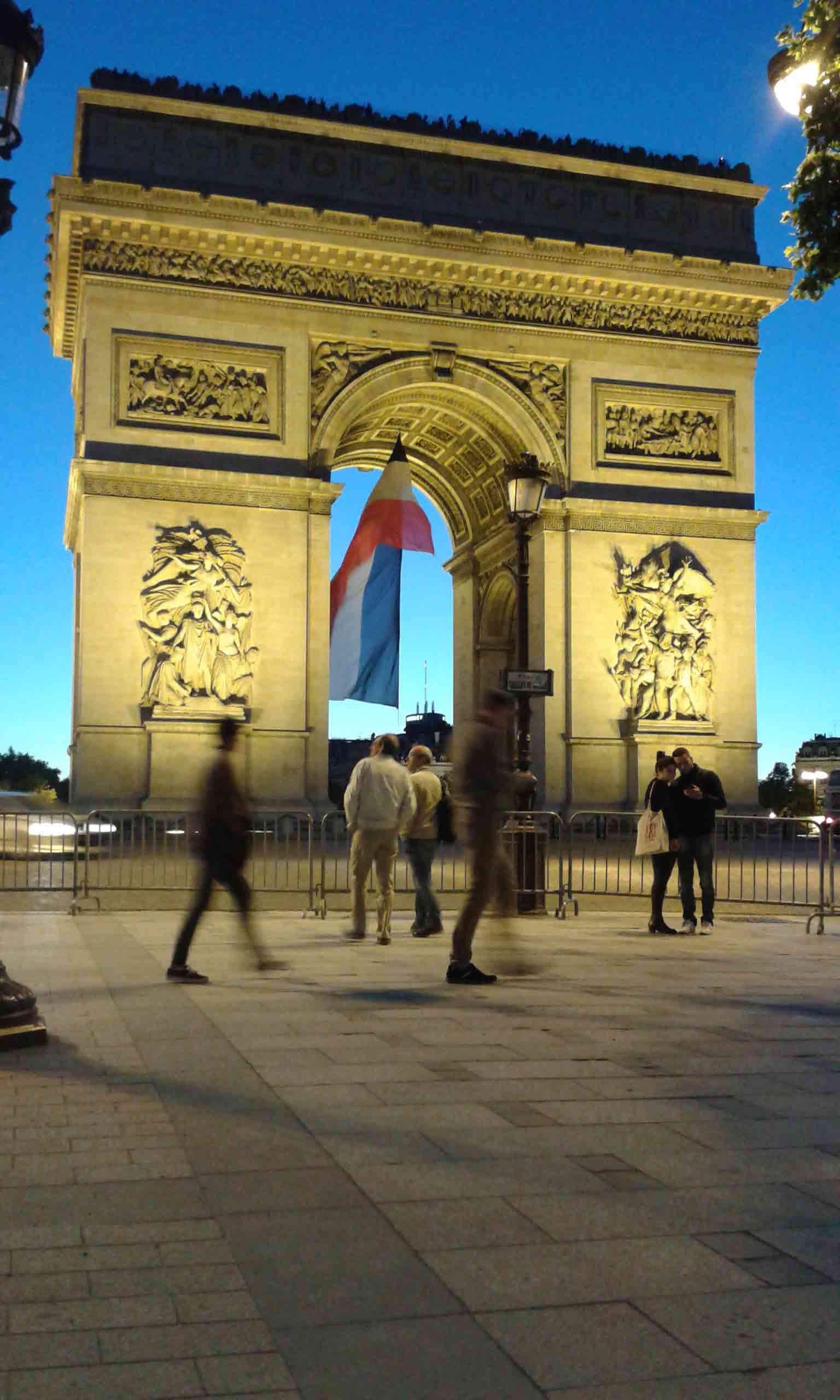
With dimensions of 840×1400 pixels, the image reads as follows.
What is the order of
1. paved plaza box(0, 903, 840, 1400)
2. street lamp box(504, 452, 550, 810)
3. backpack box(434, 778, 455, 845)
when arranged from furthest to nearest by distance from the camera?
street lamp box(504, 452, 550, 810) < backpack box(434, 778, 455, 845) < paved plaza box(0, 903, 840, 1400)

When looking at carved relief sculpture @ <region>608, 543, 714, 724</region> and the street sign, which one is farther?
carved relief sculpture @ <region>608, 543, 714, 724</region>

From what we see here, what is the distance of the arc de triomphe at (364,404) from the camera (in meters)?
27.1

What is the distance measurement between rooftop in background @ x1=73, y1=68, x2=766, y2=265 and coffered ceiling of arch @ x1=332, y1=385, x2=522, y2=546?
3.41m

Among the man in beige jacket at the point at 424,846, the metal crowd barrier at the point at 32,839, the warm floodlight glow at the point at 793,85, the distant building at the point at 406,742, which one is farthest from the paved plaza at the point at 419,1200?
the distant building at the point at 406,742

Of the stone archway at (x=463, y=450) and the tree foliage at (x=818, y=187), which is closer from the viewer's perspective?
the tree foliage at (x=818, y=187)

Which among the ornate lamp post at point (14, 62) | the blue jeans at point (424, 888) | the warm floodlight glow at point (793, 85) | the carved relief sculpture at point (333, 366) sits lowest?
the blue jeans at point (424, 888)

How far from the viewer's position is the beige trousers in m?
11.5

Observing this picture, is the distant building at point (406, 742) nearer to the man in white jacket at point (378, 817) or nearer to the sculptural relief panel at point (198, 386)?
the sculptural relief panel at point (198, 386)

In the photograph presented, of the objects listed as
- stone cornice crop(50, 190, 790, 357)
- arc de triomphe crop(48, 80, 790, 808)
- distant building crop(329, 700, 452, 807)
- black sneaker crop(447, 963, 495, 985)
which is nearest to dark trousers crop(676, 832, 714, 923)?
black sneaker crop(447, 963, 495, 985)

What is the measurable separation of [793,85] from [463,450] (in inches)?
984

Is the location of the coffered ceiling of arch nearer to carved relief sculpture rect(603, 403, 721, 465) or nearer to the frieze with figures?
the frieze with figures

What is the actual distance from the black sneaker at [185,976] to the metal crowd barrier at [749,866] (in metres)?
6.50

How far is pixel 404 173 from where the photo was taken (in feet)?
97.1

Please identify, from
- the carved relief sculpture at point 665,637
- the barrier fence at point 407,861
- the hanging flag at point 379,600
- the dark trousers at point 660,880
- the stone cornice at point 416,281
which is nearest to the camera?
the dark trousers at point 660,880
